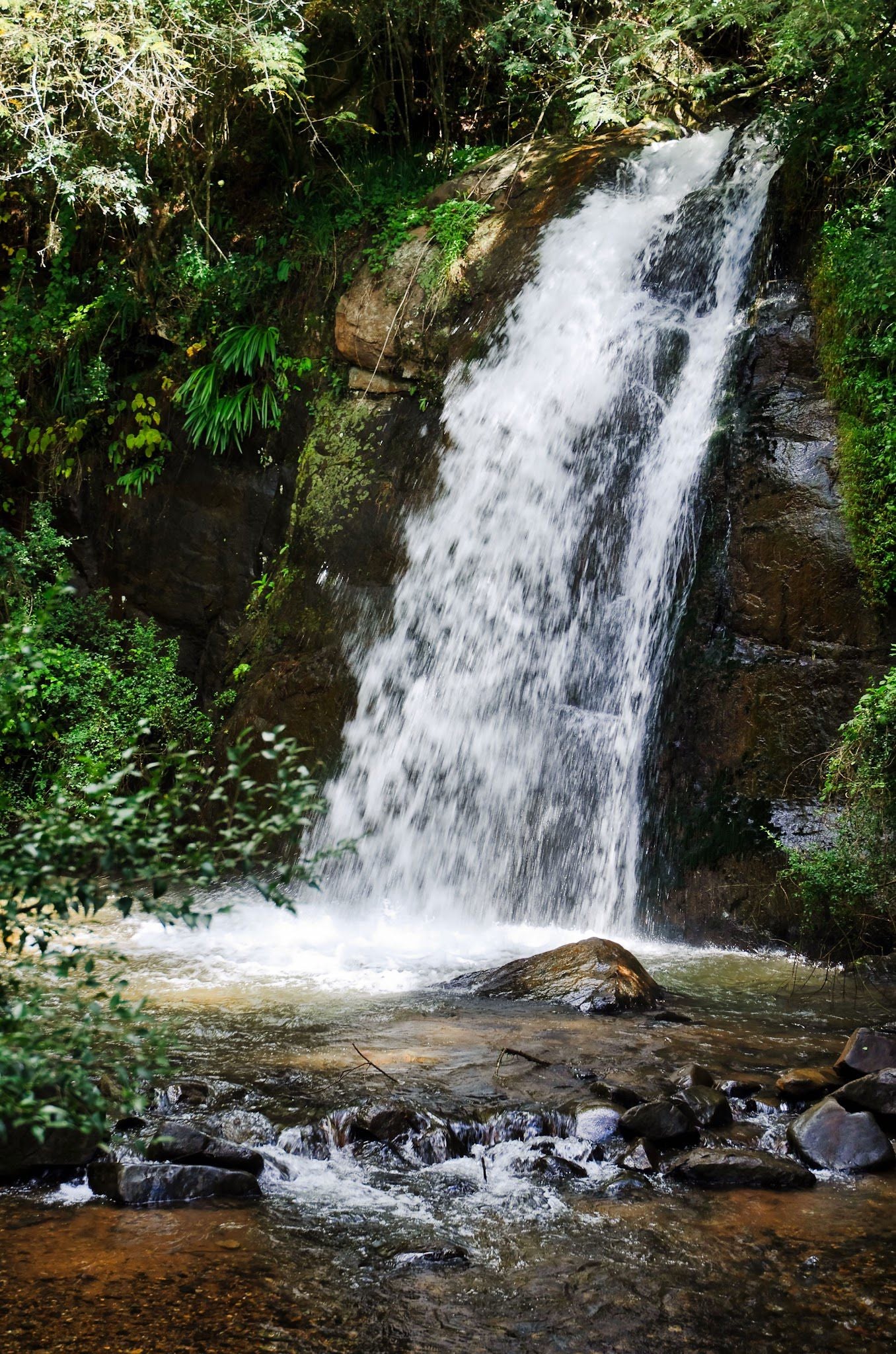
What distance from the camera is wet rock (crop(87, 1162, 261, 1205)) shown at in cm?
382

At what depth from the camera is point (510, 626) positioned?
937cm

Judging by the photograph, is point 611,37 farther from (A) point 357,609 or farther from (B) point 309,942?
(B) point 309,942

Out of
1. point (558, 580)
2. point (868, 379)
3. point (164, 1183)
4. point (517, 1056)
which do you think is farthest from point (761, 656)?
point (164, 1183)

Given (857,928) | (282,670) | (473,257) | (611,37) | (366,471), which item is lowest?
(857,928)

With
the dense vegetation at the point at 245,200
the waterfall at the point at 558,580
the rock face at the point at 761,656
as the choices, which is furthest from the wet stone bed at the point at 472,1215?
the dense vegetation at the point at 245,200

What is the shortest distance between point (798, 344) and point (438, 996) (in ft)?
18.3

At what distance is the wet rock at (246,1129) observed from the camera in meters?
4.30

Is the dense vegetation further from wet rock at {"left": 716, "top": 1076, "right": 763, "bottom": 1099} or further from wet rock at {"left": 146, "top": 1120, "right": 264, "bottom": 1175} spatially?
wet rock at {"left": 146, "top": 1120, "right": 264, "bottom": 1175}

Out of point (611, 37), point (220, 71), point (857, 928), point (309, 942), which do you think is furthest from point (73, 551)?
point (857, 928)

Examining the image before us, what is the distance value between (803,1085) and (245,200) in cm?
1093

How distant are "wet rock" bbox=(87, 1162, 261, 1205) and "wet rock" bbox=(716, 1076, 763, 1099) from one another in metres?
2.01

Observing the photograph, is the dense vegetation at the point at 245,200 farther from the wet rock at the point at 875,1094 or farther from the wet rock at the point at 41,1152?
the wet rock at the point at 41,1152

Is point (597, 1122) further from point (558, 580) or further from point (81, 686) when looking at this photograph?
point (81, 686)

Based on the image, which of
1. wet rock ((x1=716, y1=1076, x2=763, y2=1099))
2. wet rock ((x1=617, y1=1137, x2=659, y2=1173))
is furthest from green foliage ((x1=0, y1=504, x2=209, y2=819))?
wet rock ((x1=617, y1=1137, x2=659, y2=1173))
